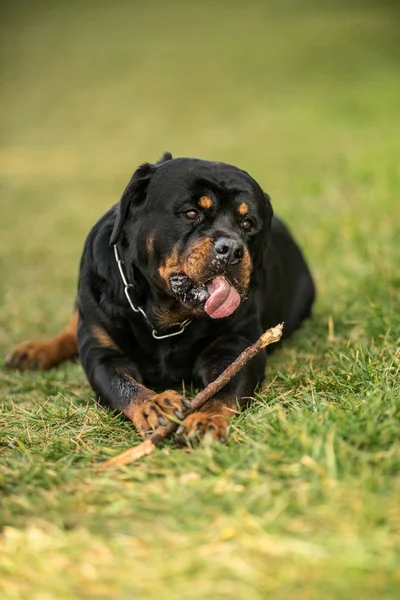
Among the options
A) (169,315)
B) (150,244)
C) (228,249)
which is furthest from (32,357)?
(228,249)

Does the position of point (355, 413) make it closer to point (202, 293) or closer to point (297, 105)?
point (202, 293)

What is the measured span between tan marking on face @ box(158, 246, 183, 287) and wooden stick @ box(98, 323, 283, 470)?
17.3 inches

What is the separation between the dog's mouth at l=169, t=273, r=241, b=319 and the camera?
10.5 ft

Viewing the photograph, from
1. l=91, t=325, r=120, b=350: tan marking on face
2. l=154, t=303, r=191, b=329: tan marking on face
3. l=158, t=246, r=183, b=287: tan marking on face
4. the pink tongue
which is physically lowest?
l=91, t=325, r=120, b=350: tan marking on face

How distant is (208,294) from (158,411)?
0.54 metres

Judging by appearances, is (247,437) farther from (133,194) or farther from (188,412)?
(133,194)

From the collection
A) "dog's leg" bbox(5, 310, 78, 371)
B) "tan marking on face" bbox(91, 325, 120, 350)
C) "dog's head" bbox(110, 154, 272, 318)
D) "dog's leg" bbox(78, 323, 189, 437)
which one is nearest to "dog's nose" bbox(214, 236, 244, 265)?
"dog's head" bbox(110, 154, 272, 318)

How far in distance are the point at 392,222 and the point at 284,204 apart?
2172 mm

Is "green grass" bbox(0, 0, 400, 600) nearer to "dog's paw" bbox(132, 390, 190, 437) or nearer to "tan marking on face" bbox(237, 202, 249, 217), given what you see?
"dog's paw" bbox(132, 390, 190, 437)

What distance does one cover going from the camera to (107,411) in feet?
10.7

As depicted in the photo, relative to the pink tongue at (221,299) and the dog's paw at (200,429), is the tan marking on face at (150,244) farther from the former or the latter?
the dog's paw at (200,429)

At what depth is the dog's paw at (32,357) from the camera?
4359 mm

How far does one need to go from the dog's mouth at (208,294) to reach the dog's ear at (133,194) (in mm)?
377

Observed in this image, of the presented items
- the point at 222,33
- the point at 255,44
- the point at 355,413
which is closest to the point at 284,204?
the point at 355,413
